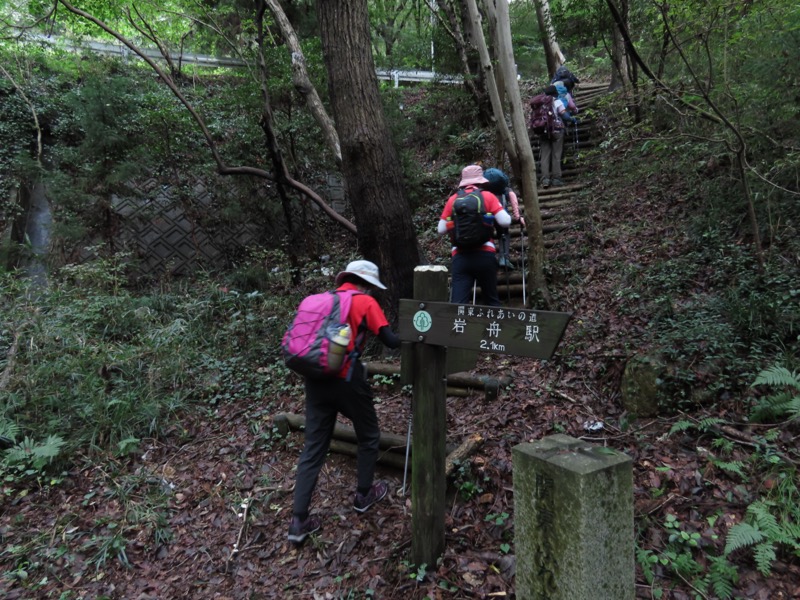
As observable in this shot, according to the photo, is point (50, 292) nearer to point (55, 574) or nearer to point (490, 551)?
point (55, 574)

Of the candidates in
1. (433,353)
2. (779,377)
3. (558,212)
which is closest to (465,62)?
(558,212)

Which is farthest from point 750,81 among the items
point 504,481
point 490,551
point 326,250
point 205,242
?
point 205,242

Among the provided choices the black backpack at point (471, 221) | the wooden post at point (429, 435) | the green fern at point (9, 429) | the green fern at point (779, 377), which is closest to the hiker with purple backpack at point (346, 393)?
the wooden post at point (429, 435)

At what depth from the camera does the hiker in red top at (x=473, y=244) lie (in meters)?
4.93

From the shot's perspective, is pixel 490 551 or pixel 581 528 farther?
pixel 490 551

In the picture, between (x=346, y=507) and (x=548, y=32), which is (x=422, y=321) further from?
(x=548, y=32)

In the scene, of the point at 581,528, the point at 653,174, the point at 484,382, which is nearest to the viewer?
the point at 581,528

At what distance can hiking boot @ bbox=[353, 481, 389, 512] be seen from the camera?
12.1ft

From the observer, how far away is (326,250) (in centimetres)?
975

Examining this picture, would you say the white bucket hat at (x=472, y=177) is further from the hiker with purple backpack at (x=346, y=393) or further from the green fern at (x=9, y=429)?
the green fern at (x=9, y=429)

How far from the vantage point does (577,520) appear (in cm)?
181

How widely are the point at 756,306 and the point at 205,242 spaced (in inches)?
393

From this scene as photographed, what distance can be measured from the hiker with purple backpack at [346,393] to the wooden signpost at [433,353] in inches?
15.6

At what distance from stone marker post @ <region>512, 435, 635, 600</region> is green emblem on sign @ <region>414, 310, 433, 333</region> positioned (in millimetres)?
938
